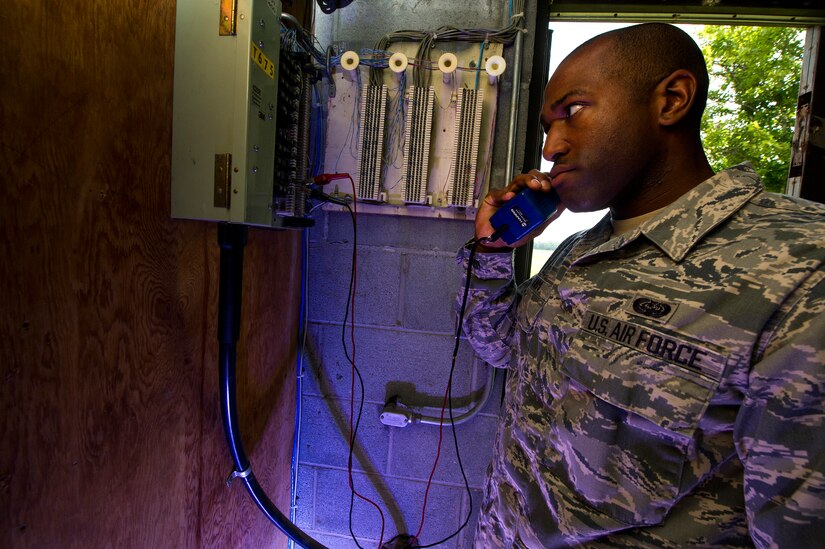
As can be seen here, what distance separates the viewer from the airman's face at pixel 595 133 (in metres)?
0.70

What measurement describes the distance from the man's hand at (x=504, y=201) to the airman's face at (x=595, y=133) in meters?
0.04

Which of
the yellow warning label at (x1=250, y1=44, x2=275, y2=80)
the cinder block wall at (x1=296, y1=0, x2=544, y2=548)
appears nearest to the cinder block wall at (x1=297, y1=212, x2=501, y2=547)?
the cinder block wall at (x1=296, y1=0, x2=544, y2=548)

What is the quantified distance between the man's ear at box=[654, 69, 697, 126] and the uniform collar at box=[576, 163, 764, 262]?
0.46 feet

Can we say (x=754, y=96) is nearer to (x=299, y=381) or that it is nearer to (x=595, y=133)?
(x=595, y=133)

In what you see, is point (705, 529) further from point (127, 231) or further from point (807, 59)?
point (807, 59)

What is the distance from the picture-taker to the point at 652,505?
0.61 m

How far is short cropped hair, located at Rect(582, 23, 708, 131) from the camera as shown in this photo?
68 cm

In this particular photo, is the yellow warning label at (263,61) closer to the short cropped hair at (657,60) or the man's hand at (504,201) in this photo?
the man's hand at (504,201)

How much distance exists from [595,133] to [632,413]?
0.54 m

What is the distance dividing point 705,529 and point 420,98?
4.27 feet

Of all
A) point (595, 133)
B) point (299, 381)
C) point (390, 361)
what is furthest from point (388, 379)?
point (595, 133)

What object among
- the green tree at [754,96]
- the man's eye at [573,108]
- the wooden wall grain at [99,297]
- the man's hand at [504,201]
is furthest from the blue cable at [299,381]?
the green tree at [754,96]

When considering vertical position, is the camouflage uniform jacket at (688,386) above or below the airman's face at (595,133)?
below

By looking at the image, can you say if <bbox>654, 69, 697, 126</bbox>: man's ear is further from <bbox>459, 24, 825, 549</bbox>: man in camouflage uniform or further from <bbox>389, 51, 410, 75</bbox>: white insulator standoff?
<bbox>389, 51, 410, 75</bbox>: white insulator standoff
